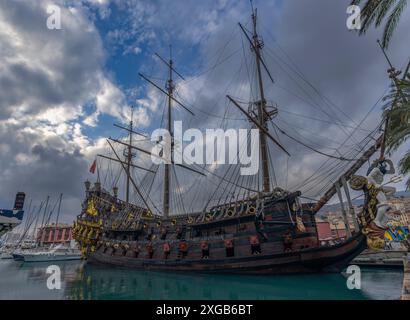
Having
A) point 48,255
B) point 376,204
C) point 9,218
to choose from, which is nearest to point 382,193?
point 376,204

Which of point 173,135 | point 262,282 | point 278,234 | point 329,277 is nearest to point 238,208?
point 278,234

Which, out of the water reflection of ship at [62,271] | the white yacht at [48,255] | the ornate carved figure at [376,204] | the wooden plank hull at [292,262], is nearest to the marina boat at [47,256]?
the white yacht at [48,255]

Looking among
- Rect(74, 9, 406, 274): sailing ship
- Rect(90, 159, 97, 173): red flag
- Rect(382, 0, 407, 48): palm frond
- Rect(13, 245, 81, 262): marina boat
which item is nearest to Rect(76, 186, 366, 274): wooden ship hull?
Rect(74, 9, 406, 274): sailing ship

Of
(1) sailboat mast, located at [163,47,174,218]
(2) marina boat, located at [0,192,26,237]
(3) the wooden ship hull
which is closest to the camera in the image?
(3) the wooden ship hull

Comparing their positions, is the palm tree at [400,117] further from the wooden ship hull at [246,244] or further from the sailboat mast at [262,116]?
the sailboat mast at [262,116]

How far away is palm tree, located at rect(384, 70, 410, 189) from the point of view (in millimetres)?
10141

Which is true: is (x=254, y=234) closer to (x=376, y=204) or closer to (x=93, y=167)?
(x=376, y=204)

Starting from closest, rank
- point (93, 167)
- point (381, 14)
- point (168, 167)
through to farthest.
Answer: point (381, 14) → point (168, 167) → point (93, 167)

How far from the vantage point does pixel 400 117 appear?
11852mm

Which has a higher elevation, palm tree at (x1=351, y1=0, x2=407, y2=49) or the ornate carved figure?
palm tree at (x1=351, y1=0, x2=407, y2=49)

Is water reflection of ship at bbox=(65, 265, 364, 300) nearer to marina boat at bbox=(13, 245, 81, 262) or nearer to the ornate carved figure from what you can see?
the ornate carved figure
